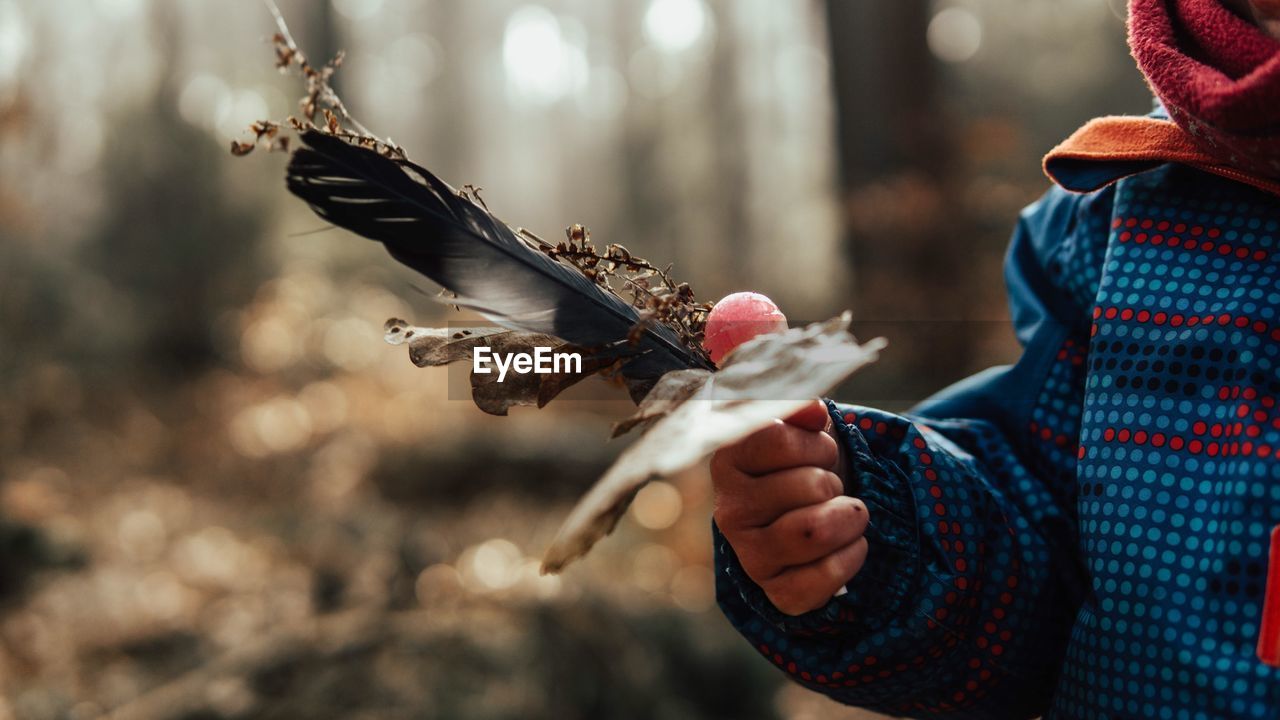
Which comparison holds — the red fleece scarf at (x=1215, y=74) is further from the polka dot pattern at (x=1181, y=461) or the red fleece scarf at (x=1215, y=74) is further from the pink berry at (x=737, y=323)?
the pink berry at (x=737, y=323)

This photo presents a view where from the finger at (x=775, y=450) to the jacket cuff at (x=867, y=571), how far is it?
0.44 feet

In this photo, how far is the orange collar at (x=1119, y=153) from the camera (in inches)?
45.1

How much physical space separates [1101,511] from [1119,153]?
429 mm

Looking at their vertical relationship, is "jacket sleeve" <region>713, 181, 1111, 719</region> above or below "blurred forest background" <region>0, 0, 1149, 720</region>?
above

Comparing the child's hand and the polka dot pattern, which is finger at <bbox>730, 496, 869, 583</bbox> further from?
the polka dot pattern

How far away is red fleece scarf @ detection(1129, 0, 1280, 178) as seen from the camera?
0.98 metres

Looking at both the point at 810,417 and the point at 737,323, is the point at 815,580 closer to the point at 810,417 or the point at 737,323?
the point at 810,417

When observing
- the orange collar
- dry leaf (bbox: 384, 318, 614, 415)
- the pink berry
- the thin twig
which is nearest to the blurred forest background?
the thin twig

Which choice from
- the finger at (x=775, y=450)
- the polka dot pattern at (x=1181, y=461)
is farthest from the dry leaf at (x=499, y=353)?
the polka dot pattern at (x=1181, y=461)

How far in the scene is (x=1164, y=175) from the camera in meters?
1.21

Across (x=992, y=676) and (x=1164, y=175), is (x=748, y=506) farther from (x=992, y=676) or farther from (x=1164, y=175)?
(x=1164, y=175)

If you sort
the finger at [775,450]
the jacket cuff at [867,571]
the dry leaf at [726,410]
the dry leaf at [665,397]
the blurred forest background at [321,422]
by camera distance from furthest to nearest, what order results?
1. the blurred forest background at [321,422]
2. the jacket cuff at [867,571]
3. the finger at [775,450]
4. the dry leaf at [665,397]
5. the dry leaf at [726,410]

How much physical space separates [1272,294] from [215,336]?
8571 mm

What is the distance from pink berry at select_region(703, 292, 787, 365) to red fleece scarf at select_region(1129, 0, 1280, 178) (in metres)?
0.50
